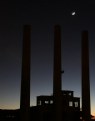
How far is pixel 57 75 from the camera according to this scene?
38.0m

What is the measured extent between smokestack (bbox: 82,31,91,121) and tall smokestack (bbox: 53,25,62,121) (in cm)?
339

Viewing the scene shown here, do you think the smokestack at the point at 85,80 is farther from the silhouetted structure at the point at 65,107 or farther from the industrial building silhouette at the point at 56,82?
the silhouetted structure at the point at 65,107

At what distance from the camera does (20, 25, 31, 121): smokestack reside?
35.6m

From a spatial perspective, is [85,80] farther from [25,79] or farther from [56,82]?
[25,79]

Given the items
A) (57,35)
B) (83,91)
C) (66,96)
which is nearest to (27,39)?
(57,35)

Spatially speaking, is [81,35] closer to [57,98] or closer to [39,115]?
[57,98]

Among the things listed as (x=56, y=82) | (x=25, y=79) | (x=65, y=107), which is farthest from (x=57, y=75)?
(x=65, y=107)

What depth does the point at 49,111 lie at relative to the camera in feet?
152

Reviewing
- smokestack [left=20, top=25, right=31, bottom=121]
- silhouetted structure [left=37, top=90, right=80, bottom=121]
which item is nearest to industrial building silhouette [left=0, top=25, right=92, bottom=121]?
smokestack [left=20, top=25, right=31, bottom=121]

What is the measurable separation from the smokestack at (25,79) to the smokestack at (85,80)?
7846 millimetres

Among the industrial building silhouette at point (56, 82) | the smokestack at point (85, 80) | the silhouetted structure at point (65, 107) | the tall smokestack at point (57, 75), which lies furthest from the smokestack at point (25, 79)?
the silhouetted structure at point (65, 107)

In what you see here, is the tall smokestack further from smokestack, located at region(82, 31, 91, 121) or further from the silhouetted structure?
the silhouetted structure

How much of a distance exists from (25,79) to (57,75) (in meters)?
4.69

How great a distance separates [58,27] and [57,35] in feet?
3.85
